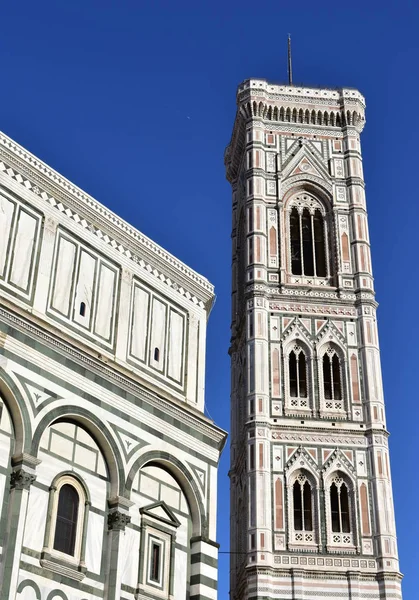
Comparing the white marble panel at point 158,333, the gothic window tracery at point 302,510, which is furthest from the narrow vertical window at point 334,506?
the white marble panel at point 158,333

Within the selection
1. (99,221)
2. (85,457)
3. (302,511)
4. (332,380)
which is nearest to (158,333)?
(99,221)

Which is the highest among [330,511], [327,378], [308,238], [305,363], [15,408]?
[308,238]

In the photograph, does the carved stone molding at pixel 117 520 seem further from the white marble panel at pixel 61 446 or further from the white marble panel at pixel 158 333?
the white marble panel at pixel 158 333

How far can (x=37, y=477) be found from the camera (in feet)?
34.6

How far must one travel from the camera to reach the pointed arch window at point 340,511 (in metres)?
25.1

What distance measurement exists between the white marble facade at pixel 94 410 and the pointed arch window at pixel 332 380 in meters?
13.9

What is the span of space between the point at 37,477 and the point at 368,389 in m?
17.9

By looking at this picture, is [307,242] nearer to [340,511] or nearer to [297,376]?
[297,376]

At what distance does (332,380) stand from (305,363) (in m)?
0.89

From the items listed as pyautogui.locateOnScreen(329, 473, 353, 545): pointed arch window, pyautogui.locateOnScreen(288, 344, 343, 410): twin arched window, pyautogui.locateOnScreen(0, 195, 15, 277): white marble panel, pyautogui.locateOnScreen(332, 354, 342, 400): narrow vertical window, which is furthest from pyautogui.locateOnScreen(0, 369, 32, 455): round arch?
pyautogui.locateOnScreen(332, 354, 342, 400): narrow vertical window

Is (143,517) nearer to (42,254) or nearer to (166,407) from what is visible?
(166,407)

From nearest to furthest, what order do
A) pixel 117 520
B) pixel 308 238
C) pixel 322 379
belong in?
pixel 117 520 < pixel 322 379 < pixel 308 238

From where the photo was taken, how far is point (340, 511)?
25547 mm

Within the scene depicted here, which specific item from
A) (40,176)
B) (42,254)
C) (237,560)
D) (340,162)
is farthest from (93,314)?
(340,162)
